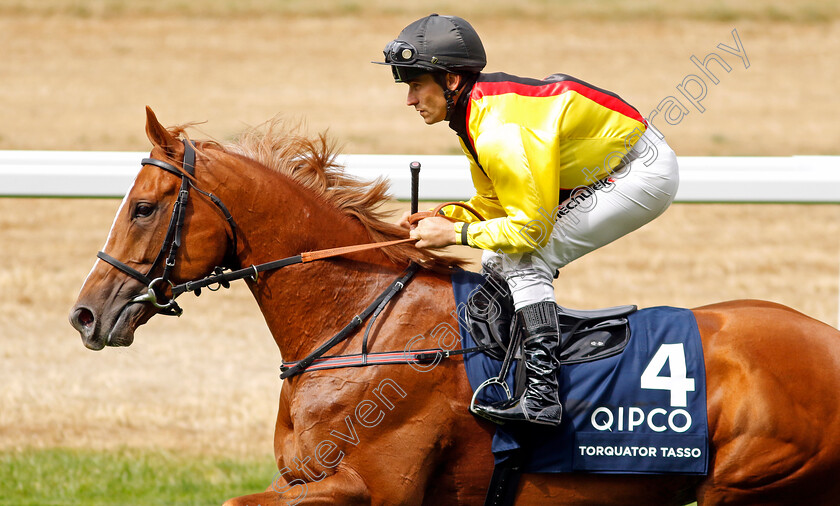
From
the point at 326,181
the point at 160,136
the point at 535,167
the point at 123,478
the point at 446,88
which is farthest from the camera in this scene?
the point at 123,478

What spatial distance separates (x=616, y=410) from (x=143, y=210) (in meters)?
1.59

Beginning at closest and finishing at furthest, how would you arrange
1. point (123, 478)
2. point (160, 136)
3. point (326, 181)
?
point (160, 136) → point (326, 181) → point (123, 478)

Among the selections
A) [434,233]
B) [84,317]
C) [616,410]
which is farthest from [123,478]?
[616,410]

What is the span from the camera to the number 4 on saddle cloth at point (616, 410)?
2.99m

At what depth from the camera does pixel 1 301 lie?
7891mm

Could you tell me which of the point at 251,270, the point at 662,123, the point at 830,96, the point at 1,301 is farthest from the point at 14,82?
the point at 251,270

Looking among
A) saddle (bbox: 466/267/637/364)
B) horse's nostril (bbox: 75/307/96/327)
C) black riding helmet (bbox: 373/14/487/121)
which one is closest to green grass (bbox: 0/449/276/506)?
horse's nostril (bbox: 75/307/96/327)

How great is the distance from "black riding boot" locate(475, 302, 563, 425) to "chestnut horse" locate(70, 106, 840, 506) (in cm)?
16

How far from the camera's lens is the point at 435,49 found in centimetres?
301

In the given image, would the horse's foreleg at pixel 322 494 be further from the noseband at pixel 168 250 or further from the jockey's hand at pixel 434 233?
the jockey's hand at pixel 434 233

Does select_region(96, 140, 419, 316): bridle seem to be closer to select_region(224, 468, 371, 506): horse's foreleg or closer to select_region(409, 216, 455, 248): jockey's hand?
select_region(409, 216, 455, 248): jockey's hand

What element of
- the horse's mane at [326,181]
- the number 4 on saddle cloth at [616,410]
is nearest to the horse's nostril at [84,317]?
the horse's mane at [326,181]

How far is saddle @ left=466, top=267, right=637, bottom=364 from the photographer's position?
304 cm

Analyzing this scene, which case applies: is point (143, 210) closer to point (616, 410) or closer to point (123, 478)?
point (616, 410)
